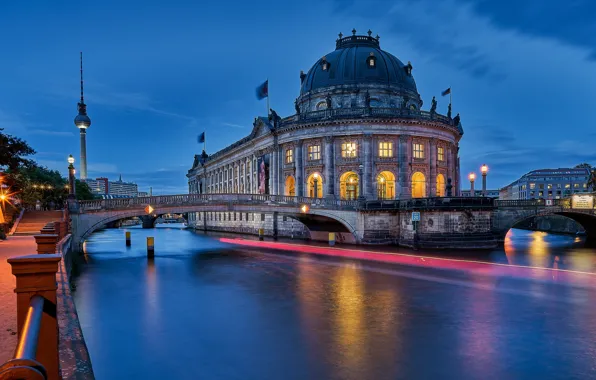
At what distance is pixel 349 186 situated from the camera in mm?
53875

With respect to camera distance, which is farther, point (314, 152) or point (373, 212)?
point (314, 152)

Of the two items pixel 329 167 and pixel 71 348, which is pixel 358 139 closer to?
pixel 329 167

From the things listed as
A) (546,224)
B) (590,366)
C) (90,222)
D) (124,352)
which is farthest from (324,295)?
(546,224)

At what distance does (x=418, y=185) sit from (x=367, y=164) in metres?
8.01

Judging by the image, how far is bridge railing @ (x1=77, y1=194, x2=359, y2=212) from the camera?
3569 cm

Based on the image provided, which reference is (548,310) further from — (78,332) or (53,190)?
(53,190)

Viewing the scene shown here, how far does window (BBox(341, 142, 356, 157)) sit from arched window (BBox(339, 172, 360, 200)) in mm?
2455

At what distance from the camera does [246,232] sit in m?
70.9

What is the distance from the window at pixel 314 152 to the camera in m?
54.0

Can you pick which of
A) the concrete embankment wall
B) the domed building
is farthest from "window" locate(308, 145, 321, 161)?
the concrete embankment wall

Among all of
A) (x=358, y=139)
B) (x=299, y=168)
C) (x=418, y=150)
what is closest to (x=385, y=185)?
(x=418, y=150)

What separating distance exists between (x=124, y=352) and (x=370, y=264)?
2032 cm

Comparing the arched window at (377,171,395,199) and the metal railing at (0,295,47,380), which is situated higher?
the arched window at (377,171,395,199)

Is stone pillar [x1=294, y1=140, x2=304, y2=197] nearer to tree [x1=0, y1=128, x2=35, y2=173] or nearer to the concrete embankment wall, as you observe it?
tree [x1=0, y1=128, x2=35, y2=173]
